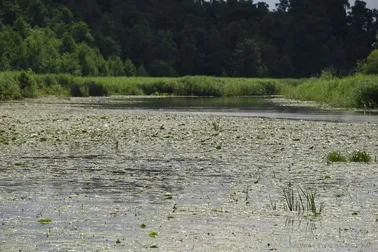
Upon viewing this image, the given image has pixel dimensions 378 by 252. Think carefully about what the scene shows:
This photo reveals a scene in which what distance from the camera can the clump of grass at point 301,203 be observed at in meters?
13.3

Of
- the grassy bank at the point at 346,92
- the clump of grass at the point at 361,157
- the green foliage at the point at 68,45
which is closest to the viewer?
the clump of grass at the point at 361,157

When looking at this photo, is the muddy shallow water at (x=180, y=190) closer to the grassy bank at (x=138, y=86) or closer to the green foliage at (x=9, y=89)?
the green foliage at (x=9, y=89)

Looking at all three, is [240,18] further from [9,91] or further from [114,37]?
[9,91]

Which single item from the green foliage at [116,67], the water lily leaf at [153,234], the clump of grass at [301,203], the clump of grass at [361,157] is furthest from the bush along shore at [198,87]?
the water lily leaf at [153,234]

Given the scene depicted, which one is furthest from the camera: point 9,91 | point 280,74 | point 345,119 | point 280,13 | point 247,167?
point 280,13

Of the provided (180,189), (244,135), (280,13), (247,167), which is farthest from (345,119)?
(280,13)

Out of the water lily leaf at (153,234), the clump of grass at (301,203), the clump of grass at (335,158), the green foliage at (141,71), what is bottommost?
the water lily leaf at (153,234)

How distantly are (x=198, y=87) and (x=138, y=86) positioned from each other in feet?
18.0

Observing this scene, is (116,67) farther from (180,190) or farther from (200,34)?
(180,190)

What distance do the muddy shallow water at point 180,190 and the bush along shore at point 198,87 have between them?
19914 mm

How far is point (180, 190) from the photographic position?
1544 cm

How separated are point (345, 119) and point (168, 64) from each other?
83766 mm

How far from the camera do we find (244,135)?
26.2 metres

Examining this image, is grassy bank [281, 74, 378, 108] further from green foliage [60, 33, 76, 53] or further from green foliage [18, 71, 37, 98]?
green foliage [60, 33, 76, 53]
